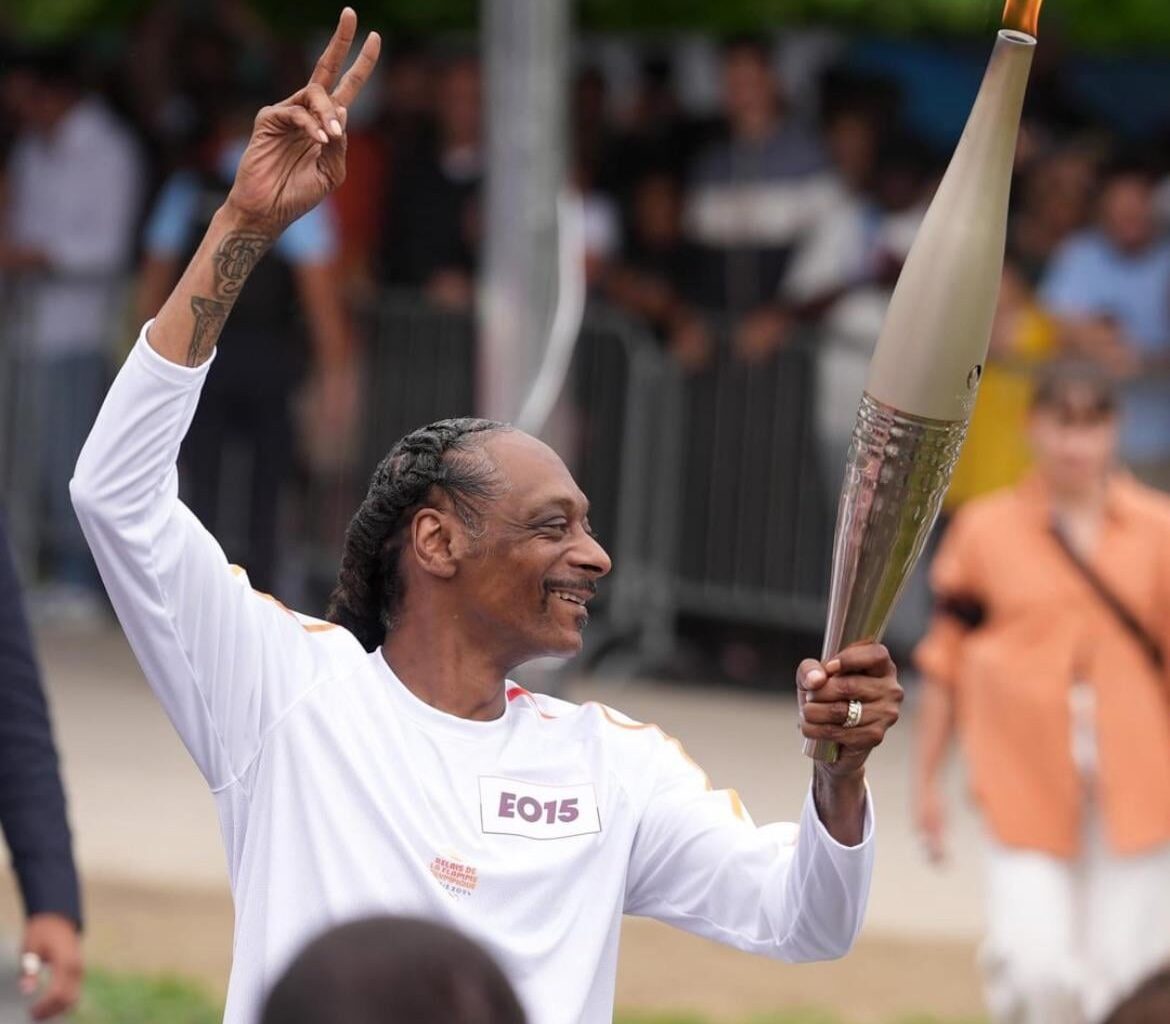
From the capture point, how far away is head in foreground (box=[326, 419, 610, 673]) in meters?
3.77

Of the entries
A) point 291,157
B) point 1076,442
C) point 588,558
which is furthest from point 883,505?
point 1076,442

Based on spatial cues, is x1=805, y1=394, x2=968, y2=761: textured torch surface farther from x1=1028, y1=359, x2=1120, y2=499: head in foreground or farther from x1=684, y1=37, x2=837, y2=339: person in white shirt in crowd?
x1=684, y1=37, x2=837, y2=339: person in white shirt in crowd

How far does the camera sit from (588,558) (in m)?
3.76

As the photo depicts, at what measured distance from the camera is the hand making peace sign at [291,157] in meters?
3.54

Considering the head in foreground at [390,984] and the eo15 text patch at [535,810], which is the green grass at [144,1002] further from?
the head in foreground at [390,984]

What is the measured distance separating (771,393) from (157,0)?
4515 mm

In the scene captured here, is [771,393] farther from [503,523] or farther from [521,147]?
[503,523]

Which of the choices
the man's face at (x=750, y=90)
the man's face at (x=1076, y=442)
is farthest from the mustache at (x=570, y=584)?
the man's face at (x=750, y=90)

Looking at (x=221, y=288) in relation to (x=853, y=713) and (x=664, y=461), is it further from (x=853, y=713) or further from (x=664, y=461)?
(x=664, y=461)

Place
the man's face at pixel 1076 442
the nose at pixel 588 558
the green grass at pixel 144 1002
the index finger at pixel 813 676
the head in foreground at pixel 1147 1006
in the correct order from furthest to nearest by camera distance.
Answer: the green grass at pixel 144 1002
the man's face at pixel 1076 442
the nose at pixel 588 558
the index finger at pixel 813 676
the head in foreground at pixel 1147 1006

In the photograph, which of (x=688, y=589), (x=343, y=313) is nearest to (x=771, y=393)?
(x=688, y=589)

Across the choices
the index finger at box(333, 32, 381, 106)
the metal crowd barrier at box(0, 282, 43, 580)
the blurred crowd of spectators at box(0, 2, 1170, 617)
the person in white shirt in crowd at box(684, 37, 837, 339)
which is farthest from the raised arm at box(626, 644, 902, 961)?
the metal crowd barrier at box(0, 282, 43, 580)

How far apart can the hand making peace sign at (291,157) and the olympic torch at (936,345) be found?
2.53 feet

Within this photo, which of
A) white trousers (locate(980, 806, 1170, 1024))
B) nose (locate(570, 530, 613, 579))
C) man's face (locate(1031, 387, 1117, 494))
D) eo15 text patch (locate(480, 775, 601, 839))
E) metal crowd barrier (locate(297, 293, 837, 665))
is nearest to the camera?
eo15 text patch (locate(480, 775, 601, 839))
